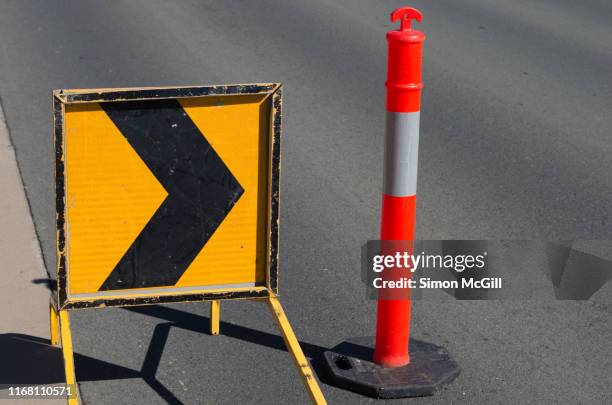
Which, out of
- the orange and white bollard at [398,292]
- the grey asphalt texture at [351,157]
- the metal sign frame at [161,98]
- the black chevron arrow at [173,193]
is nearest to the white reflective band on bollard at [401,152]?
the orange and white bollard at [398,292]

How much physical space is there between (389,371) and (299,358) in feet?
2.22

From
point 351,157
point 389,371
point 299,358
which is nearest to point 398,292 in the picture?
point 389,371

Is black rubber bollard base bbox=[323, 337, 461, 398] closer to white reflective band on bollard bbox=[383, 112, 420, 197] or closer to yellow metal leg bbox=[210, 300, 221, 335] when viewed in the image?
yellow metal leg bbox=[210, 300, 221, 335]

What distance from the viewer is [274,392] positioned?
4.85 meters

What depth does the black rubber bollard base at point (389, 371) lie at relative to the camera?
4.87 m

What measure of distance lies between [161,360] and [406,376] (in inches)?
48.0

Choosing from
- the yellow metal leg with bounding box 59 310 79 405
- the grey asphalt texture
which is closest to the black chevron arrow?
the yellow metal leg with bounding box 59 310 79 405

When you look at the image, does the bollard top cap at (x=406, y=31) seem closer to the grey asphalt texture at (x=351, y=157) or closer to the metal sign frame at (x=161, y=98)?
the metal sign frame at (x=161, y=98)

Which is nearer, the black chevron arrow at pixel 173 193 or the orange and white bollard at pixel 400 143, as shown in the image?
the black chevron arrow at pixel 173 193

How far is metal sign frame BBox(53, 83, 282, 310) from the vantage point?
4242mm

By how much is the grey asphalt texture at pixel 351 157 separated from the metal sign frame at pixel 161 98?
53 cm

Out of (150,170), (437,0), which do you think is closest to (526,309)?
(150,170)

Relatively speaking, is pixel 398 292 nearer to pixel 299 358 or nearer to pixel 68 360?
pixel 299 358

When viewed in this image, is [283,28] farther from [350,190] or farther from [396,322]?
[396,322]
